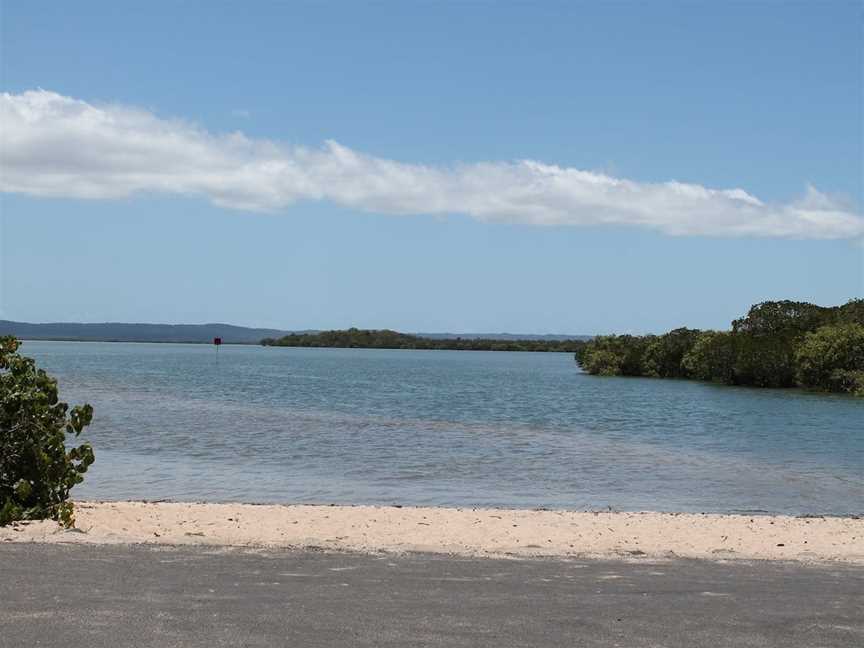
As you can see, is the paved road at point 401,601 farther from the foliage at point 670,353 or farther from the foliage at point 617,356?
the foliage at point 617,356

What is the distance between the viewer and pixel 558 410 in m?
52.7

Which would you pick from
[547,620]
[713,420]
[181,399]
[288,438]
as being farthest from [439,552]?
[181,399]

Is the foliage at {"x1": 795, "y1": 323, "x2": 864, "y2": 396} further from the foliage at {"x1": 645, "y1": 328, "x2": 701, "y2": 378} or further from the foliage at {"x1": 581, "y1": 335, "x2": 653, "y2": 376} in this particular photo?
the foliage at {"x1": 581, "y1": 335, "x2": 653, "y2": 376}

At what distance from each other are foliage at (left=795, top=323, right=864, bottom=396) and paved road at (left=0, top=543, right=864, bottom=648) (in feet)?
213

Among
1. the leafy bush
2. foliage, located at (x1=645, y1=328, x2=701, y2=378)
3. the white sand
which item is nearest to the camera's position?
the white sand

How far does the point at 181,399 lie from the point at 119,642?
1940 inches

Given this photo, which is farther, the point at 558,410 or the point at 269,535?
the point at 558,410

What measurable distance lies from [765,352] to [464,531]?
75.5 meters

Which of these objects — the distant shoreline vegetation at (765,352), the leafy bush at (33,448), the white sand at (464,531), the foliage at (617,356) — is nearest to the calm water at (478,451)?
the white sand at (464,531)

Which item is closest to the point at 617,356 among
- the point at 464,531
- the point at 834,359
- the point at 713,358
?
the point at 713,358

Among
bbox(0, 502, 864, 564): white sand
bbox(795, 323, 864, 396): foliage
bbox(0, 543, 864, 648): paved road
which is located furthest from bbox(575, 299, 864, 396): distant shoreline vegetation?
bbox(0, 543, 864, 648): paved road

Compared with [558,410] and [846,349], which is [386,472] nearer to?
[558,410]

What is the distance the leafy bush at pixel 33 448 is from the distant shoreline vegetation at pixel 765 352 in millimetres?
65093

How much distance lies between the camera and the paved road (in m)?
8.11
